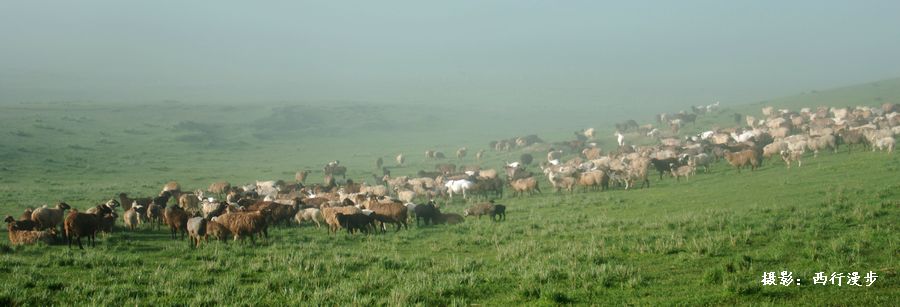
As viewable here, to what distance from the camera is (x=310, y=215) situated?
22156 millimetres

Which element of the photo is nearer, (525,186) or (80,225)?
(80,225)

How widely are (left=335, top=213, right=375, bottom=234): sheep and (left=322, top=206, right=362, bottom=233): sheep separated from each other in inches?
9.5

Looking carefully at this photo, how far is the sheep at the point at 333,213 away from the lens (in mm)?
20312

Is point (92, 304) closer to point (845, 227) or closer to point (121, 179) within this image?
point (845, 227)

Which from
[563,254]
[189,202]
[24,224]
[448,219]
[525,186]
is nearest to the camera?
[563,254]

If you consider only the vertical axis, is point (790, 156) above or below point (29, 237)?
below

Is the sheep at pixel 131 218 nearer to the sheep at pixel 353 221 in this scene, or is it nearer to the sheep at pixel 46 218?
the sheep at pixel 46 218

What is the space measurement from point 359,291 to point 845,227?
12.0m

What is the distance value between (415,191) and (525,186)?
607cm

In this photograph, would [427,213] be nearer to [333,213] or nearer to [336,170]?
[333,213]

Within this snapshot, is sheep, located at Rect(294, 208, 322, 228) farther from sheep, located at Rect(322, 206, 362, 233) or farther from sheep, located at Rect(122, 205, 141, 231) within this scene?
sheep, located at Rect(122, 205, 141, 231)

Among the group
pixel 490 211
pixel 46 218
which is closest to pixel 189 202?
pixel 46 218

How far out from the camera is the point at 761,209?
700 inches

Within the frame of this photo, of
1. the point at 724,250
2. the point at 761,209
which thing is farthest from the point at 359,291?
the point at 761,209
